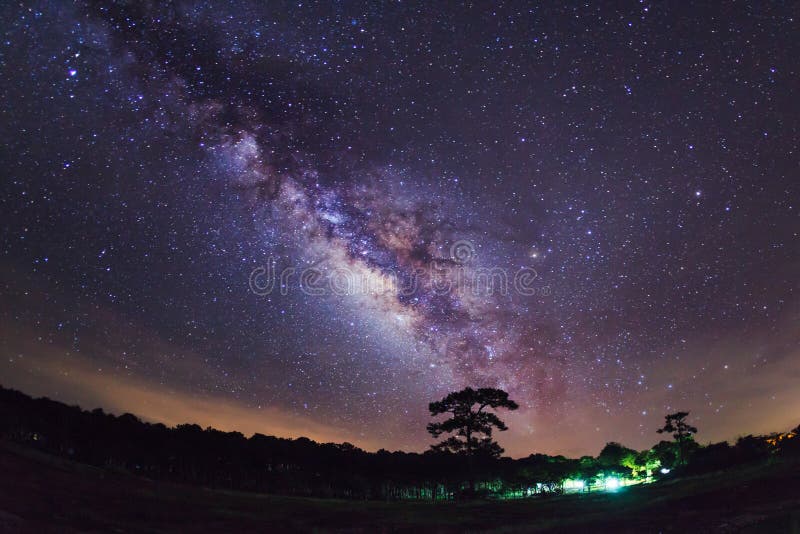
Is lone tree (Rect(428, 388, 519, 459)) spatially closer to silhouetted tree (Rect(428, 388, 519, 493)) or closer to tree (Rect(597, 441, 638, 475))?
silhouetted tree (Rect(428, 388, 519, 493))

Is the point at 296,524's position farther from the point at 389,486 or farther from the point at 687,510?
the point at 389,486

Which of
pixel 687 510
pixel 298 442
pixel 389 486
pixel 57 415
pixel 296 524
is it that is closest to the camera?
pixel 687 510

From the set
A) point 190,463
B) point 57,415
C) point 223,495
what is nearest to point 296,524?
point 223,495

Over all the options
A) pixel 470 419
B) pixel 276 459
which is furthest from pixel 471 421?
pixel 276 459

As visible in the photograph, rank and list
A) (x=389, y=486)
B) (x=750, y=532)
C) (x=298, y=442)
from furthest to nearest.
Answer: (x=298, y=442)
(x=389, y=486)
(x=750, y=532)

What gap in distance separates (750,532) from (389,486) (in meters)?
52.8

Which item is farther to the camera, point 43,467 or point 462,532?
point 43,467

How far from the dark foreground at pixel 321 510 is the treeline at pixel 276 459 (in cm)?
1033

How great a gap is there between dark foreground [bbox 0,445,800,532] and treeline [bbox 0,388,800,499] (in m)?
10.3

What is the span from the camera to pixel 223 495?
38.8 meters

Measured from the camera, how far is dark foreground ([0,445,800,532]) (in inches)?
828

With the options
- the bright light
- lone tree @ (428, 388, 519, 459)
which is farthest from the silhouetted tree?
the bright light

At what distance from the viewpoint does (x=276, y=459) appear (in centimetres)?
6247

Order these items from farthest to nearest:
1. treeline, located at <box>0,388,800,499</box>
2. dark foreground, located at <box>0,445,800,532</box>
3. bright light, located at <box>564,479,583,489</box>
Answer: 1. bright light, located at <box>564,479,583,489</box>
2. treeline, located at <box>0,388,800,499</box>
3. dark foreground, located at <box>0,445,800,532</box>
